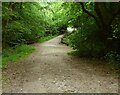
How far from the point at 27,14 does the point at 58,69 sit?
10.2 metres

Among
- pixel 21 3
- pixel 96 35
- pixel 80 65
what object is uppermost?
pixel 21 3

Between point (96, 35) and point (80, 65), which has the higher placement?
point (96, 35)

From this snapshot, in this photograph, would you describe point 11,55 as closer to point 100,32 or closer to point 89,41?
point 89,41

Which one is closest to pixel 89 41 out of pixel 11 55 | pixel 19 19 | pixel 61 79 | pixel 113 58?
pixel 113 58

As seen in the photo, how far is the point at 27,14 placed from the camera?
20.3 metres

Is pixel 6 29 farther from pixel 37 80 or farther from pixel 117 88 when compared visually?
pixel 117 88

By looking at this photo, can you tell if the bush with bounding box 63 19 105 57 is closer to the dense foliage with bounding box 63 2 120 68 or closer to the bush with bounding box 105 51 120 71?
the dense foliage with bounding box 63 2 120 68

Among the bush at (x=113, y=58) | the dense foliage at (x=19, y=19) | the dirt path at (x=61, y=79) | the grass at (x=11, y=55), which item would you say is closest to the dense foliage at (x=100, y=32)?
the bush at (x=113, y=58)

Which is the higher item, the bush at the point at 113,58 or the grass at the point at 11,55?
the bush at the point at 113,58

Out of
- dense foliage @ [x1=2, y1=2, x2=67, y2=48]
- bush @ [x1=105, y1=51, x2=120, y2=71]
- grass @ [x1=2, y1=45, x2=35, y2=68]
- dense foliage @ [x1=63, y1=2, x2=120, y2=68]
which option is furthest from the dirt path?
dense foliage @ [x1=2, y1=2, x2=67, y2=48]

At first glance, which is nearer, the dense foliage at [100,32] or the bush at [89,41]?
the dense foliage at [100,32]

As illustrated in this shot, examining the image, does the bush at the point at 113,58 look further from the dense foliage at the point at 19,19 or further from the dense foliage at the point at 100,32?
the dense foliage at the point at 19,19

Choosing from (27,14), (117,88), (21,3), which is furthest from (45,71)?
(27,14)

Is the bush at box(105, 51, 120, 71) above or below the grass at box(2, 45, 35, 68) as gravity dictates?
above
